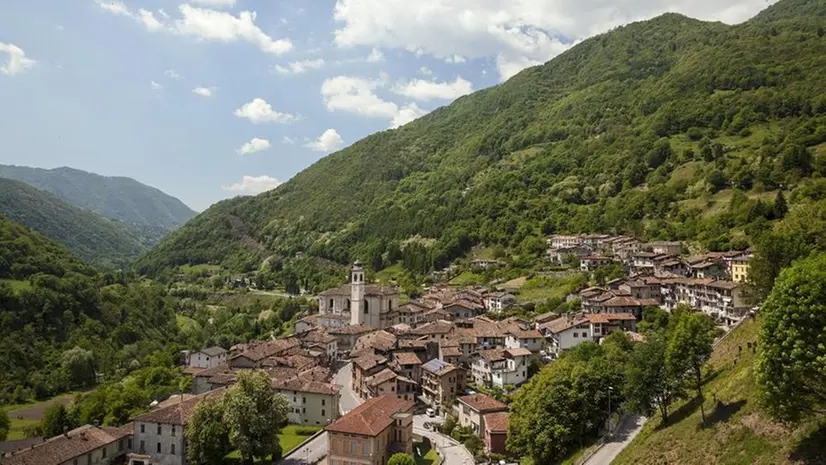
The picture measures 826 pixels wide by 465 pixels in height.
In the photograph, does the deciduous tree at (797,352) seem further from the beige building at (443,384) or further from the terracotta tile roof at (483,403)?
the beige building at (443,384)

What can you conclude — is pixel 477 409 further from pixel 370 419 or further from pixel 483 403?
pixel 370 419

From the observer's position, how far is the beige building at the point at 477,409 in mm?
45519

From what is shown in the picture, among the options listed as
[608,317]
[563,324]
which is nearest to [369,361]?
[563,324]

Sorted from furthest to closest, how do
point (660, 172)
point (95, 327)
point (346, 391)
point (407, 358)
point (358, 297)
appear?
point (660, 172), point (95, 327), point (358, 297), point (346, 391), point (407, 358)

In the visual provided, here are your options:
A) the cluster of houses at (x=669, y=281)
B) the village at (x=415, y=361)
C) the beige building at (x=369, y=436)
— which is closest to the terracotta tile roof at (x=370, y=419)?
the beige building at (x=369, y=436)

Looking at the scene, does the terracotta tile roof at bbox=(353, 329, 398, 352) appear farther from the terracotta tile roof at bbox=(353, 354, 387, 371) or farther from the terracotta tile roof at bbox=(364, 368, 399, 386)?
the terracotta tile roof at bbox=(364, 368, 399, 386)

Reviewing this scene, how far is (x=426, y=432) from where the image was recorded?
48562 mm

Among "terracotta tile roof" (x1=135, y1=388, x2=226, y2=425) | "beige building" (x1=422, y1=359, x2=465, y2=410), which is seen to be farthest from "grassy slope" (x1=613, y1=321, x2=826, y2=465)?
"terracotta tile roof" (x1=135, y1=388, x2=226, y2=425)

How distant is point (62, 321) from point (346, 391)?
7155 centimetres

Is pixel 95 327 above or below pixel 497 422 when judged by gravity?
below

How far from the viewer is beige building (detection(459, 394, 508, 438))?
1792 inches

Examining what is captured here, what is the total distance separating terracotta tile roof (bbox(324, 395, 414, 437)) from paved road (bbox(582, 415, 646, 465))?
1465 centimetres

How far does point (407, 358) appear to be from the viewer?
59.5 m

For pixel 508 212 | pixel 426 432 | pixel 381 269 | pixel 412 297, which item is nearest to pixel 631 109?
pixel 508 212
